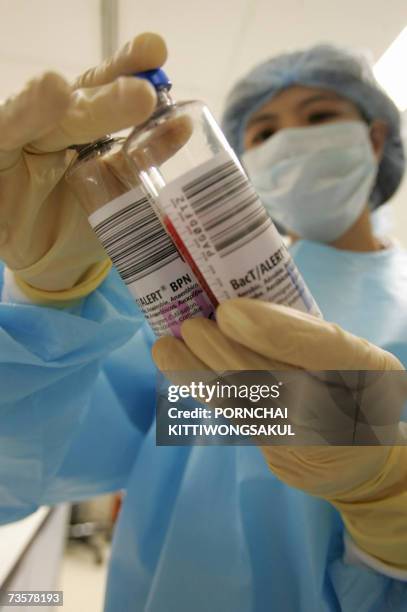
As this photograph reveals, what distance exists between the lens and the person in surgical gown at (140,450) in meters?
0.42

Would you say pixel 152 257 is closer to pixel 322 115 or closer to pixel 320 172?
pixel 320 172

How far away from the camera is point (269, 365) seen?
12.8 inches

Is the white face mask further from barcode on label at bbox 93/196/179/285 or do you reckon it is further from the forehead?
barcode on label at bbox 93/196/179/285

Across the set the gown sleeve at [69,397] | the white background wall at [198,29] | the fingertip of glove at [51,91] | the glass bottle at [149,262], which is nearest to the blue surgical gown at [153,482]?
the gown sleeve at [69,397]

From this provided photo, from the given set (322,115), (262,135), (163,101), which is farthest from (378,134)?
(163,101)

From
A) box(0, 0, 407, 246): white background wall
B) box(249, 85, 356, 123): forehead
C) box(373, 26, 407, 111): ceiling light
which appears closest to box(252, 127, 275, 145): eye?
box(249, 85, 356, 123): forehead

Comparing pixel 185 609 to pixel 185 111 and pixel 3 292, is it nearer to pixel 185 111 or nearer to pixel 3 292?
pixel 3 292

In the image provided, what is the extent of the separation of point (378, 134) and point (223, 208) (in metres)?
0.91

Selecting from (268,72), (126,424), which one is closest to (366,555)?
(126,424)

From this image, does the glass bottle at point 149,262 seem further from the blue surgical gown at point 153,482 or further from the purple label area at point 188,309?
the blue surgical gown at point 153,482

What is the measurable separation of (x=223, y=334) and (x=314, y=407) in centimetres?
12

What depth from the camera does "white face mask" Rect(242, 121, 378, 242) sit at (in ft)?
2.63

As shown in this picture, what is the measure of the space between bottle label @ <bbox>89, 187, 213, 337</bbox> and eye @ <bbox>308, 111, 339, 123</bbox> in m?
0.73

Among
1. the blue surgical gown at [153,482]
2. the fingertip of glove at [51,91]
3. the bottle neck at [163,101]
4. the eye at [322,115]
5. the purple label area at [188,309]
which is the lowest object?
the blue surgical gown at [153,482]
